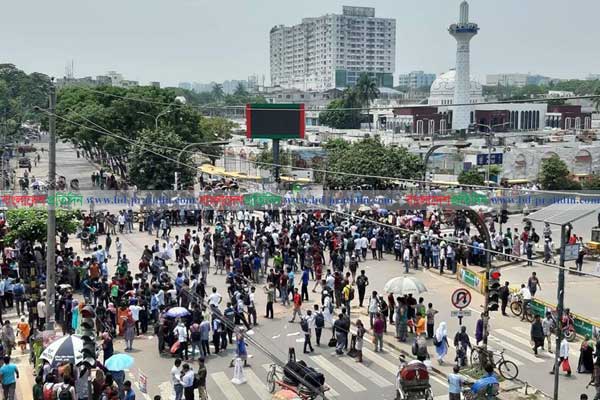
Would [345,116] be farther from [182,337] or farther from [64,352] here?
[64,352]

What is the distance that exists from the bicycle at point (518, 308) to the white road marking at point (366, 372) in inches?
245

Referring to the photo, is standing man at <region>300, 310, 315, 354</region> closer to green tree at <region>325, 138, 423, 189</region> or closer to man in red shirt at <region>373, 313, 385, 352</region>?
man in red shirt at <region>373, 313, 385, 352</region>

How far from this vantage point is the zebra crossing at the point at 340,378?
14609 millimetres

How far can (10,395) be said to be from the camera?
13.6 metres

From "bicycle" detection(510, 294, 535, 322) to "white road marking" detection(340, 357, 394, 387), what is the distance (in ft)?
20.4

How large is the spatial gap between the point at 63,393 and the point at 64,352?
5.15ft

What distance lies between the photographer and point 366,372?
1599 centimetres

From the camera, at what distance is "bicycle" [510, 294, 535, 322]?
20.1 metres

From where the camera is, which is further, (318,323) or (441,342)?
(318,323)

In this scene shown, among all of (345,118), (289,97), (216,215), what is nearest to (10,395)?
(216,215)

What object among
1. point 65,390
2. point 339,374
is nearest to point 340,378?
point 339,374

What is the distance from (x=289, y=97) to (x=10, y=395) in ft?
A: 587

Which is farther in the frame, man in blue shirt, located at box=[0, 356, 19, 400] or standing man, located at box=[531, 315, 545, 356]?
standing man, located at box=[531, 315, 545, 356]

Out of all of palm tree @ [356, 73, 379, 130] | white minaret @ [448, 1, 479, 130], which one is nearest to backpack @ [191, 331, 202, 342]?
white minaret @ [448, 1, 479, 130]
